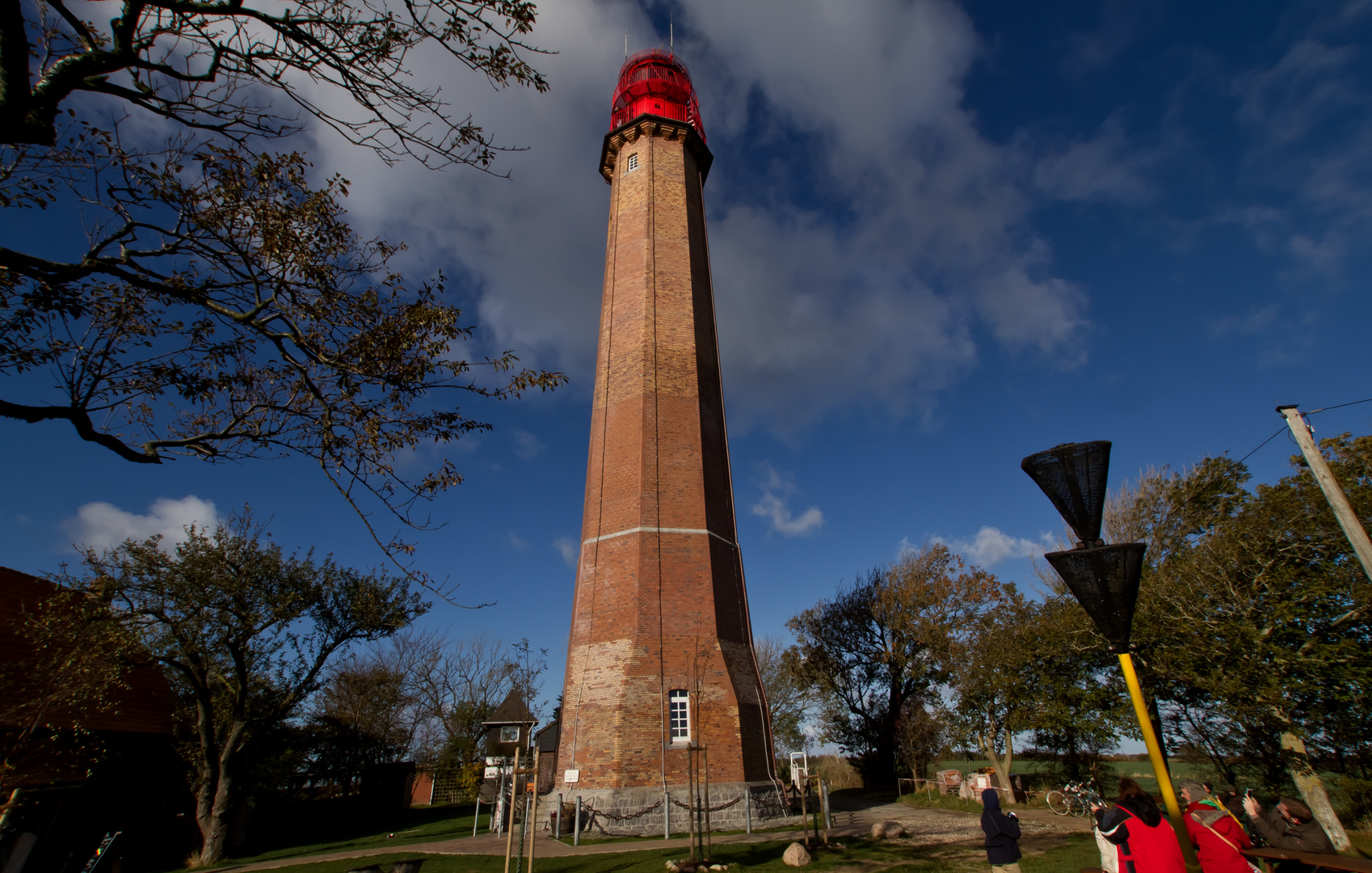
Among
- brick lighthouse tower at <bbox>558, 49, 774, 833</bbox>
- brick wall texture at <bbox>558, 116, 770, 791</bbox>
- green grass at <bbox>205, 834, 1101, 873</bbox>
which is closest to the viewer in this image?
green grass at <bbox>205, 834, 1101, 873</bbox>

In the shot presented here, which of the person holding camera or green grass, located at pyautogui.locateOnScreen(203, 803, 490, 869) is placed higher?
the person holding camera

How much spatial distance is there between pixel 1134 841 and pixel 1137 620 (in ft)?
43.1

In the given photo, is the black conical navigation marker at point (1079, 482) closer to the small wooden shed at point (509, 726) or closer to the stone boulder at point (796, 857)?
the stone boulder at point (796, 857)

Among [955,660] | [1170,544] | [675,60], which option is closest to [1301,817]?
[1170,544]

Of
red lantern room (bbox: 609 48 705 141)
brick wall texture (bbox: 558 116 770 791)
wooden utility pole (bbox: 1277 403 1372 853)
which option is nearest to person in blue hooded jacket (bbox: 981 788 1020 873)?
wooden utility pole (bbox: 1277 403 1372 853)

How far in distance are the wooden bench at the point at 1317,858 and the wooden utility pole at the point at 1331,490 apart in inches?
198

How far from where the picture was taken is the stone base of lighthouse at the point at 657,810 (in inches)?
554

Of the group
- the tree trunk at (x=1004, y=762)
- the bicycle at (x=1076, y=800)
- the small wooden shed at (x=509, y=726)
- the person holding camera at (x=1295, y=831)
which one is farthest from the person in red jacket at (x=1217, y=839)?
the small wooden shed at (x=509, y=726)

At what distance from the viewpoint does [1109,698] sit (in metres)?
18.6

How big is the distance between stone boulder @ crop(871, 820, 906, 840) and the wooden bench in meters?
7.90

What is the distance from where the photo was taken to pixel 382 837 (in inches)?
749

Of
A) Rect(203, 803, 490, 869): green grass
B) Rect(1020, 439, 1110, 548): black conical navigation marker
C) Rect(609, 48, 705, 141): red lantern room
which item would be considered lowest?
Rect(203, 803, 490, 869): green grass

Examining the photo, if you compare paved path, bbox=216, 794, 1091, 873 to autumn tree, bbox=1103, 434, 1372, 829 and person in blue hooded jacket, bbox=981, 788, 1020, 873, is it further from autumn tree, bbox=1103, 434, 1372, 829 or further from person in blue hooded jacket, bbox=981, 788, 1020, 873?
person in blue hooded jacket, bbox=981, 788, 1020, 873

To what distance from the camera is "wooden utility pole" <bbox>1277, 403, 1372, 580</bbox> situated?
30.0 feet
